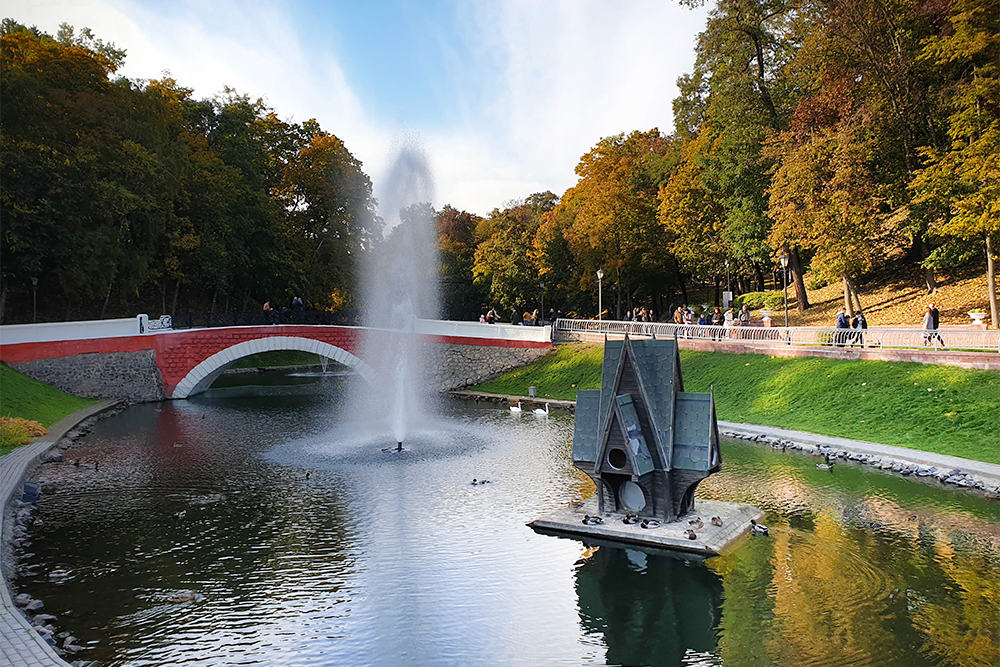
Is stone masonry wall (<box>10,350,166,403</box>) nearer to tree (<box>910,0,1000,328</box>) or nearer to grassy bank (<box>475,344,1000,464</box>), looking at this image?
grassy bank (<box>475,344,1000,464</box>)

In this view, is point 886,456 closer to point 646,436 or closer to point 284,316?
point 646,436

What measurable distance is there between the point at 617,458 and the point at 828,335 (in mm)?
16537

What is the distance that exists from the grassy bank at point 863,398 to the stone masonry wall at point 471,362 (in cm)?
936

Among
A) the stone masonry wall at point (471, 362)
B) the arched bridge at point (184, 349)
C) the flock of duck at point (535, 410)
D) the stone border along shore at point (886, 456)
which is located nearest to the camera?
the stone border along shore at point (886, 456)

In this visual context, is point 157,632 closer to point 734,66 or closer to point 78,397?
point 78,397

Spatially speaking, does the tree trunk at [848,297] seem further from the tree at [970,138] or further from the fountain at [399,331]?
the fountain at [399,331]

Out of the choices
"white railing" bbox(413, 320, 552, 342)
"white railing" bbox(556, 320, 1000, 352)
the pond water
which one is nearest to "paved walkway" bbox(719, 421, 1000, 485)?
the pond water

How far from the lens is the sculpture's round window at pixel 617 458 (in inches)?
539

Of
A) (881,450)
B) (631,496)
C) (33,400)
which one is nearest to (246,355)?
(33,400)

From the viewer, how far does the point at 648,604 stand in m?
10.8

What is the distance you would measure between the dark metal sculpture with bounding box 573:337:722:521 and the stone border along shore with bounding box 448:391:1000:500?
6.44m

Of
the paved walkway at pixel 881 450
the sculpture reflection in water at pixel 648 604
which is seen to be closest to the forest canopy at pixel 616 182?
the paved walkway at pixel 881 450

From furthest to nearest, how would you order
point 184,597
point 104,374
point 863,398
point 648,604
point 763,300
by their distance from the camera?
1. point 763,300
2. point 104,374
3. point 863,398
4. point 184,597
5. point 648,604

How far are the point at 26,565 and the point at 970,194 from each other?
2959 centimetres
